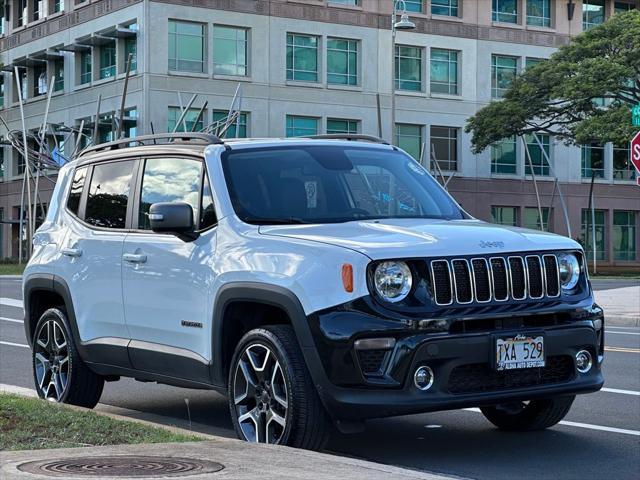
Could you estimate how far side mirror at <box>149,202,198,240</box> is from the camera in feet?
28.1

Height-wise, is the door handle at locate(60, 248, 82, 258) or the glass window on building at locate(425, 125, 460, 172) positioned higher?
Result: the glass window on building at locate(425, 125, 460, 172)

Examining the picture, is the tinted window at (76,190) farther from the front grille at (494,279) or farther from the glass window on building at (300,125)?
the glass window on building at (300,125)

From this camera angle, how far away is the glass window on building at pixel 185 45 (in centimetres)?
6006

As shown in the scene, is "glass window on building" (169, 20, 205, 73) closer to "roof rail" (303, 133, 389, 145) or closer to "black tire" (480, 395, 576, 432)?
"roof rail" (303, 133, 389, 145)

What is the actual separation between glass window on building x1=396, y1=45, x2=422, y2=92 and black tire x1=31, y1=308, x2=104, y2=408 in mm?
56842

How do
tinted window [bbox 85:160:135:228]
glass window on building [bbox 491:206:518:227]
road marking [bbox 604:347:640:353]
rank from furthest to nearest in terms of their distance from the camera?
glass window on building [bbox 491:206:518:227], road marking [bbox 604:347:640:353], tinted window [bbox 85:160:135:228]

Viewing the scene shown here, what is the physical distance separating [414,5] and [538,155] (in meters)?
10.7

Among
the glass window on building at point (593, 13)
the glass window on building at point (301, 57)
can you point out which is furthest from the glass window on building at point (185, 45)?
the glass window on building at point (593, 13)

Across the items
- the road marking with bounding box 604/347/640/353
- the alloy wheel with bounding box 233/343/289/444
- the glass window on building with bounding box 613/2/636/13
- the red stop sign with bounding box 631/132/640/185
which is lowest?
the road marking with bounding box 604/347/640/353

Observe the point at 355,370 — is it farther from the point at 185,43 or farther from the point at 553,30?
the point at 553,30

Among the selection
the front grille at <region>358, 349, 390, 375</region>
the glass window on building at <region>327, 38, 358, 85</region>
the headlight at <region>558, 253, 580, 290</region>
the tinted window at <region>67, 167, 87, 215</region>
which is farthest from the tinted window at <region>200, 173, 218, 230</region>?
the glass window on building at <region>327, 38, 358, 85</region>

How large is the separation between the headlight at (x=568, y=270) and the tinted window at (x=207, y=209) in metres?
2.25

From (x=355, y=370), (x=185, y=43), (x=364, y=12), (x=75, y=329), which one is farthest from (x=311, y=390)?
(x=364, y=12)

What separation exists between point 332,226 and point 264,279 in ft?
1.97
